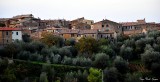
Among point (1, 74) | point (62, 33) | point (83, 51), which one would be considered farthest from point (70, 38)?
point (1, 74)

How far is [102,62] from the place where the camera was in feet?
132

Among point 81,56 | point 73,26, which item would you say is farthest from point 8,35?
point 73,26

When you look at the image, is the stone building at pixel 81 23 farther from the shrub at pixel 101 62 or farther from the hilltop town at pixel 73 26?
the shrub at pixel 101 62

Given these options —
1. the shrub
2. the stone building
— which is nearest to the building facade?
the shrub

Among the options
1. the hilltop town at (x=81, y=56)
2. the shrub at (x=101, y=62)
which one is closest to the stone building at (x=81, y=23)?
the hilltop town at (x=81, y=56)

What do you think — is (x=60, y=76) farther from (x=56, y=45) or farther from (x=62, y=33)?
(x=62, y=33)

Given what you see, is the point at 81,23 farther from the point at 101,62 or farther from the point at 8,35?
the point at 101,62

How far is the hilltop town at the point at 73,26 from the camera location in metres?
55.8

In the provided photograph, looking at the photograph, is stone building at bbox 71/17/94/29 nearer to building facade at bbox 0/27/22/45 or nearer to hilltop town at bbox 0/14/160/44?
hilltop town at bbox 0/14/160/44

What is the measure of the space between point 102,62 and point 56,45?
10.6m

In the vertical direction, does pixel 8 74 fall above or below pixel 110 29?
below

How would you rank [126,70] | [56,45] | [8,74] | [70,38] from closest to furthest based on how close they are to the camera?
[8,74] < [126,70] < [56,45] < [70,38]

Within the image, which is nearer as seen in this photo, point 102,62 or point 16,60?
point 16,60

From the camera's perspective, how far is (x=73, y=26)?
6644 centimetres
